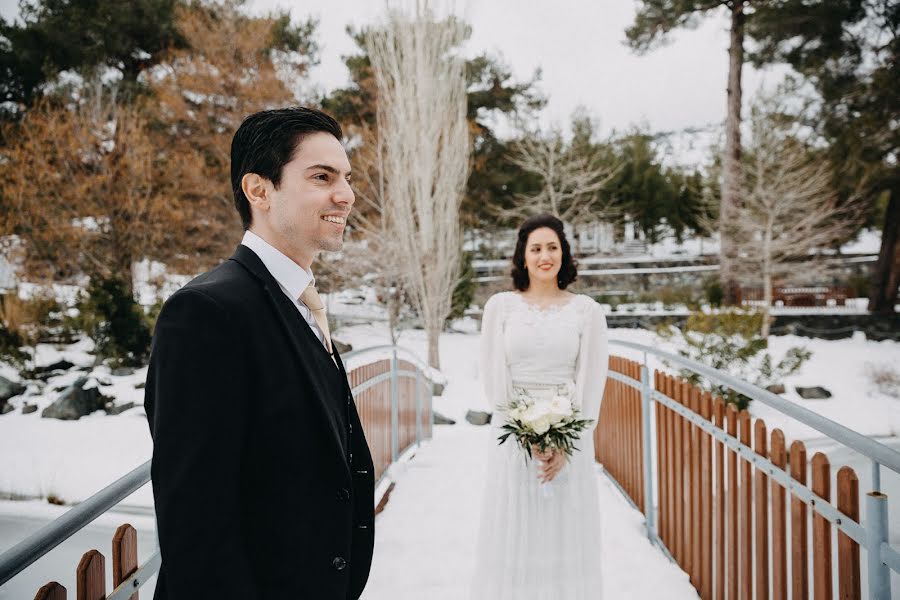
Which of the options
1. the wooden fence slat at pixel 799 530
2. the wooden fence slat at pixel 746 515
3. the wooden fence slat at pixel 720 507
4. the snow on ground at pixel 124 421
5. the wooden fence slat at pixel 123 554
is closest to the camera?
the wooden fence slat at pixel 123 554

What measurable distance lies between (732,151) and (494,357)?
1674 cm

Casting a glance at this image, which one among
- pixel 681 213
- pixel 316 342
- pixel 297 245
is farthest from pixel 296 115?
pixel 681 213

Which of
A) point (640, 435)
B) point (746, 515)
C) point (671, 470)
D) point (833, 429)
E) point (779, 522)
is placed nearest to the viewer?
point (833, 429)

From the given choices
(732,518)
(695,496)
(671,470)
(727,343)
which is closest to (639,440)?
(671,470)

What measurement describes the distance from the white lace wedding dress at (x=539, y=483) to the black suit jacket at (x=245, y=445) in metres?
1.48

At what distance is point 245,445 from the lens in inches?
37.0

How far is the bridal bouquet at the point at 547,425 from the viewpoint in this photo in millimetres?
2162

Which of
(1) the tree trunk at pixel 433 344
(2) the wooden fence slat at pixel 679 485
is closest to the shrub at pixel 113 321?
(1) the tree trunk at pixel 433 344

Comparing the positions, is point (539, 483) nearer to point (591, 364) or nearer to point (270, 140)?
point (591, 364)

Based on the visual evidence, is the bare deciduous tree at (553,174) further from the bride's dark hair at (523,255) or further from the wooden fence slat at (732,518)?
the wooden fence slat at (732,518)

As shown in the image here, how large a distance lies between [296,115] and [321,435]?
0.69m

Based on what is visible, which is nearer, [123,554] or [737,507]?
[123,554]

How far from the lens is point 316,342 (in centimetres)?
112

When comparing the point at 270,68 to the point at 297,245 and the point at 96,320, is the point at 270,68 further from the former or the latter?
the point at 297,245
